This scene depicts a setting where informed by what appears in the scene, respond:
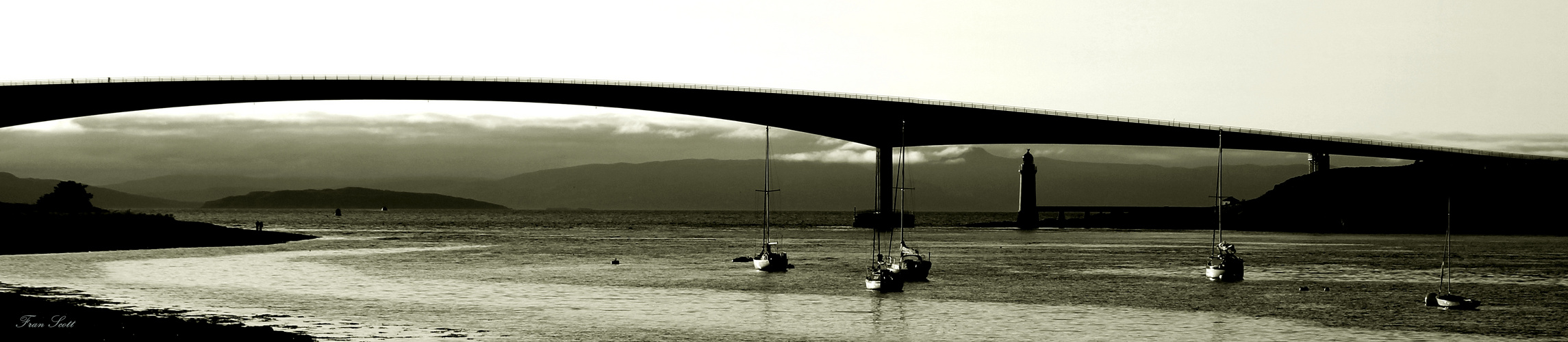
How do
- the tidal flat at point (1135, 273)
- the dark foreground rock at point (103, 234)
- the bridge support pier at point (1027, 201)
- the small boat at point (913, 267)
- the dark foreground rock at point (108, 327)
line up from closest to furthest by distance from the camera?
the dark foreground rock at point (108, 327) → the tidal flat at point (1135, 273) → the small boat at point (913, 267) → the dark foreground rock at point (103, 234) → the bridge support pier at point (1027, 201)

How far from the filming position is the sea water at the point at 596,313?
23.6 m

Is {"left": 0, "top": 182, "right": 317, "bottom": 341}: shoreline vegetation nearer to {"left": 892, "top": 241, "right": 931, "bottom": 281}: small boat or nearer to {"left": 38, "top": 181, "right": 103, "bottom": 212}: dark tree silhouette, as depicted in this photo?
{"left": 38, "top": 181, "right": 103, "bottom": 212}: dark tree silhouette

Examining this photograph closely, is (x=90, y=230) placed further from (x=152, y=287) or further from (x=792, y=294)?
(x=792, y=294)

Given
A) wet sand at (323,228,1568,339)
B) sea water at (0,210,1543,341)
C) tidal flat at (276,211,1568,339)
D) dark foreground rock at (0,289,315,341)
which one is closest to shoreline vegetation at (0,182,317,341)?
dark foreground rock at (0,289,315,341)

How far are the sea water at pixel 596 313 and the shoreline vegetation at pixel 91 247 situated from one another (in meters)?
1.36

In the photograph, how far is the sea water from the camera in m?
23.6

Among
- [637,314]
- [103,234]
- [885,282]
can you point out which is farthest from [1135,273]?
[103,234]

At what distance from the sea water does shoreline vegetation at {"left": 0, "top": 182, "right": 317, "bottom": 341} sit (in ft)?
4.45

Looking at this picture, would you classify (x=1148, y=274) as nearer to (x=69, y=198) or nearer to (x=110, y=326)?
(x=110, y=326)

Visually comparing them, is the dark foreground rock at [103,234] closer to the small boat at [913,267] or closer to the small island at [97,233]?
the small island at [97,233]

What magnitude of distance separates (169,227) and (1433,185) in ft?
369

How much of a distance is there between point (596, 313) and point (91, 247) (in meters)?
37.5

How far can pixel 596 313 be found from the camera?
90.7 ft

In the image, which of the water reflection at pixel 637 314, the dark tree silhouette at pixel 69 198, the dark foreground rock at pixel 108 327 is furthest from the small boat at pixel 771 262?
the dark tree silhouette at pixel 69 198
